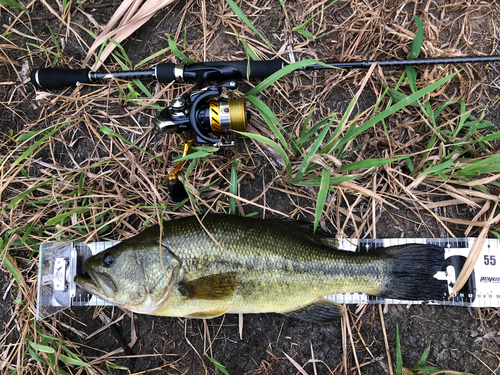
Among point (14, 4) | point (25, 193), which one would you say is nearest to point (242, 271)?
point (25, 193)

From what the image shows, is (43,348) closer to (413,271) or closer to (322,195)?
(322,195)

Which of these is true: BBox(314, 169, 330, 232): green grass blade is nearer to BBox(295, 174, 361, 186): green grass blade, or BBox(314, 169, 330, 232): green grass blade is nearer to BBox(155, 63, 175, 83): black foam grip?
BBox(295, 174, 361, 186): green grass blade

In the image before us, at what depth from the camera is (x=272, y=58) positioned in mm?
2824

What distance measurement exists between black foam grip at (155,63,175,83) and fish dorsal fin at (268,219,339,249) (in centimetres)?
158

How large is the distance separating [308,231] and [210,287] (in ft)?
3.05

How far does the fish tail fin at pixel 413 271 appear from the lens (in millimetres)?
2432

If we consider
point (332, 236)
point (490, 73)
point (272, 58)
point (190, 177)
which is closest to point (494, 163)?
point (490, 73)

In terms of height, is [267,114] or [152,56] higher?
[152,56]

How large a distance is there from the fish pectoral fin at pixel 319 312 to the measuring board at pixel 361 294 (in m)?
0.19

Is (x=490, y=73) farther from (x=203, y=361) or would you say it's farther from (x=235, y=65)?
(x=203, y=361)

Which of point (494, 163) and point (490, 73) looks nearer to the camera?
point (494, 163)

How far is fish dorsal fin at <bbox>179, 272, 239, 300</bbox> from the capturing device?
7.36 ft

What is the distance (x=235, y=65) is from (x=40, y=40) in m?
2.02

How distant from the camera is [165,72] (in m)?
2.65
